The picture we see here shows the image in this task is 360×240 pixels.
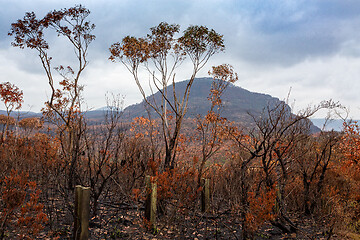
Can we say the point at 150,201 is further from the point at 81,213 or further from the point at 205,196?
the point at 205,196

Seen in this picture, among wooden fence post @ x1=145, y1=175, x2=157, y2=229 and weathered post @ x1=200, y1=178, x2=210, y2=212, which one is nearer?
wooden fence post @ x1=145, y1=175, x2=157, y2=229

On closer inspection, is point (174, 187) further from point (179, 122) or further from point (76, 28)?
point (76, 28)

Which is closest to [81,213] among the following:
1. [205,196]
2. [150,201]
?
[150,201]

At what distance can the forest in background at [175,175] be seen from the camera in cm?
576

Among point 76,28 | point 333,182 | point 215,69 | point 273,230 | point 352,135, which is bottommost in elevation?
point 273,230

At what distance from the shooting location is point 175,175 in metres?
6.30

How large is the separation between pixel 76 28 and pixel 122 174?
9136 millimetres

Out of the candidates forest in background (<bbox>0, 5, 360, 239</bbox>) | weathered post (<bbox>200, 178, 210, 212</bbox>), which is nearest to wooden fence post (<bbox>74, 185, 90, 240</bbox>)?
forest in background (<bbox>0, 5, 360, 239</bbox>)

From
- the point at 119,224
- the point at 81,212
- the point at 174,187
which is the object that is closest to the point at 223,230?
the point at 174,187

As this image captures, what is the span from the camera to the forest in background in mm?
5762

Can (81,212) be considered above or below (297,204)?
above

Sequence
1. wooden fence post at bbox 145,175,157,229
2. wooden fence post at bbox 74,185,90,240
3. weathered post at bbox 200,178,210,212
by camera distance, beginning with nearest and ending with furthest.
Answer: wooden fence post at bbox 74,185,90,240
wooden fence post at bbox 145,175,157,229
weathered post at bbox 200,178,210,212

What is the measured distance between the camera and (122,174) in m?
8.12

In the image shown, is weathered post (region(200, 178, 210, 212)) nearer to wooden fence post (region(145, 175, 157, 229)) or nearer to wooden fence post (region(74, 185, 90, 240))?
wooden fence post (region(145, 175, 157, 229))
